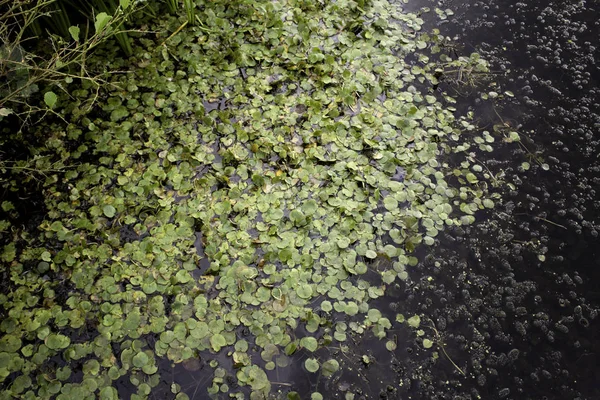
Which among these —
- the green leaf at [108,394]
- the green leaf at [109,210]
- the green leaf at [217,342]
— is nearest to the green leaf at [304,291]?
the green leaf at [217,342]

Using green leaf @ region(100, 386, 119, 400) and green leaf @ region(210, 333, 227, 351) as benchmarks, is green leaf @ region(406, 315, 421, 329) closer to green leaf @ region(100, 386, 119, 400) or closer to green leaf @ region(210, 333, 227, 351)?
green leaf @ region(210, 333, 227, 351)

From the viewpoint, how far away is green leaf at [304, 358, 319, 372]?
1690 millimetres

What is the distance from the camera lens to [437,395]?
5.43 feet

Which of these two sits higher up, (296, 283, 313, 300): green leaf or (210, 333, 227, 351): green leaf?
(296, 283, 313, 300): green leaf

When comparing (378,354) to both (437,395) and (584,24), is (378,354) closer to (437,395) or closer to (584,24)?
(437,395)

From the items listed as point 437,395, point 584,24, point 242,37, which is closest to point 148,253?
point 437,395

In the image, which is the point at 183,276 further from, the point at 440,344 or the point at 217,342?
the point at 440,344

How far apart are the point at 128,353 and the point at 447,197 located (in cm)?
132

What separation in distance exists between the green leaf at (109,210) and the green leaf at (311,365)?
0.92 m

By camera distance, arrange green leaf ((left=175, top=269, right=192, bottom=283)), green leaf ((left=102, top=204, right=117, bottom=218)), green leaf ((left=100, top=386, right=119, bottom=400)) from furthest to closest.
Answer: green leaf ((left=102, top=204, right=117, bottom=218)) → green leaf ((left=175, top=269, right=192, bottom=283)) → green leaf ((left=100, top=386, right=119, bottom=400))

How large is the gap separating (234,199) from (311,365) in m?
0.71

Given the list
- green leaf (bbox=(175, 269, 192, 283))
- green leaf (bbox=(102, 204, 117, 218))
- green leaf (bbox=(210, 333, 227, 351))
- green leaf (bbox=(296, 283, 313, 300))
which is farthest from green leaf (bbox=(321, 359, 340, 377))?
green leaf (bbox=(102, 204, 117, 218))

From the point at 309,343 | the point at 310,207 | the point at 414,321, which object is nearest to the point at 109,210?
the point at 310,207

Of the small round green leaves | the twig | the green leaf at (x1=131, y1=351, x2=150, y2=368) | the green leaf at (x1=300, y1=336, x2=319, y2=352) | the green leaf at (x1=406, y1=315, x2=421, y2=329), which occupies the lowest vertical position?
the small round green leaves
